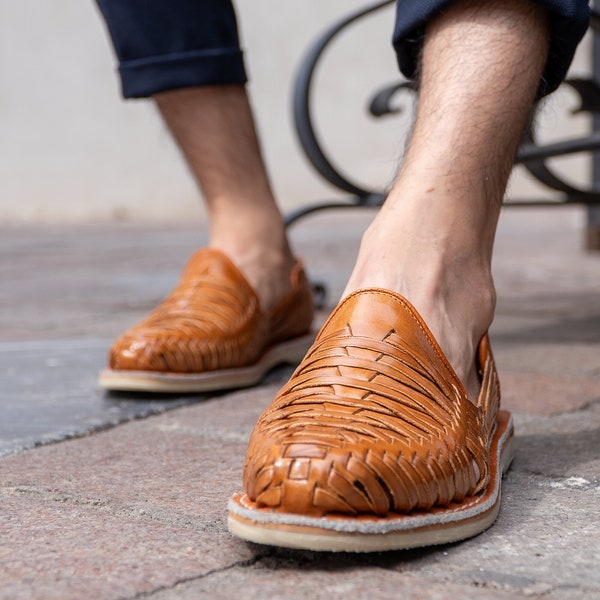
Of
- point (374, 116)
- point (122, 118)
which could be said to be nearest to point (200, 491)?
point (374, 116)

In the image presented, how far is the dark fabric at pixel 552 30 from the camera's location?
3.14 ft

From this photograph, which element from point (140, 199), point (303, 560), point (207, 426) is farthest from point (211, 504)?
point (140, 199)

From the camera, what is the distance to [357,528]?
710 millimetres

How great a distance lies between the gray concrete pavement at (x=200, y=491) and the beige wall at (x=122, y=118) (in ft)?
22.6

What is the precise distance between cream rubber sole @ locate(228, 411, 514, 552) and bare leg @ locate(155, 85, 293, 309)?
805 millimetres

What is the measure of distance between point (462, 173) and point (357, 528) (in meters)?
0.39

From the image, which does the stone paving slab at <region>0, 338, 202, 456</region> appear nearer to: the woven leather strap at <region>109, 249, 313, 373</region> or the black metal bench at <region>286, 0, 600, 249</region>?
the woven leather strap at <region>109, 249, 313, 373</region>

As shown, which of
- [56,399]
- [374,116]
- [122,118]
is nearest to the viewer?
[56,399]

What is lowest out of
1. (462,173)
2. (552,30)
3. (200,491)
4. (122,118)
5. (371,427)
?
(122,118)

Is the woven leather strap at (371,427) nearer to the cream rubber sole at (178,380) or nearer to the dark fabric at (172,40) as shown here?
the cream rubber sole at (178,380)

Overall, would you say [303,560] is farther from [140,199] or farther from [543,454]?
[140,199]

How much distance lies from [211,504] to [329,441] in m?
0.17

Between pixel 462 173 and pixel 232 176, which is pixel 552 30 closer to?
pixel 462 173

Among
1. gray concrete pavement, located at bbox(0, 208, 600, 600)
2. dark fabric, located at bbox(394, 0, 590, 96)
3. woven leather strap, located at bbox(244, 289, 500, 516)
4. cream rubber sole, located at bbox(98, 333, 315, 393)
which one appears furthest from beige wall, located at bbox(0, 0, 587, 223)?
woven leather strap, located at bbox(244, 289, 500, 516)
